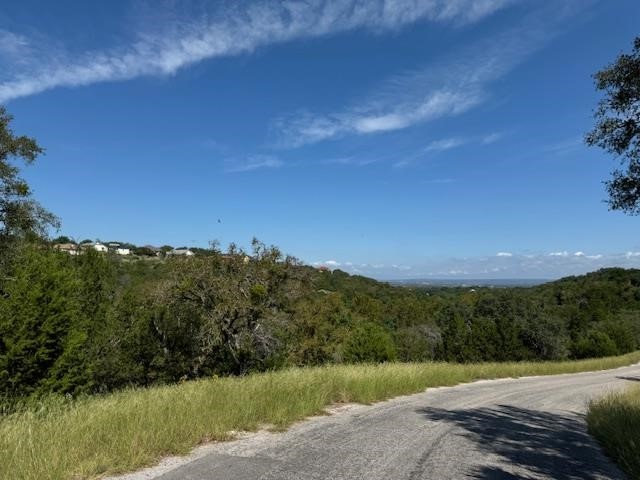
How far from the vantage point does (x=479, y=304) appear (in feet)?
286

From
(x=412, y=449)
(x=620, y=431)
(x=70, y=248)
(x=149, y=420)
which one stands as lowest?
(x=620, y=431)

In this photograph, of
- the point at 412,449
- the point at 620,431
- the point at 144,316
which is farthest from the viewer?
the point at 144,316

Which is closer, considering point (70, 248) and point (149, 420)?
point (149, 420)

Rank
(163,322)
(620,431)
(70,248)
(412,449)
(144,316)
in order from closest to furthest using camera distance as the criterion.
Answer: (412,449)
(620,431)
(163,322)
(144,316)
(70,248)

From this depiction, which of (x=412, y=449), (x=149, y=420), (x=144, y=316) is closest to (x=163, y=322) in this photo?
(x=144, y=316)

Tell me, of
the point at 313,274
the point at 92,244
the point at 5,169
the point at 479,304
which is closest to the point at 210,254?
the point at 313,274

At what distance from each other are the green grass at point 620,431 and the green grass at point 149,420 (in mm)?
3931

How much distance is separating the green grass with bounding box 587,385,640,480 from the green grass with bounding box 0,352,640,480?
3.93 m

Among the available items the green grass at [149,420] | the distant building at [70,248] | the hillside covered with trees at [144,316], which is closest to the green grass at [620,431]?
the green grass at [149,420]

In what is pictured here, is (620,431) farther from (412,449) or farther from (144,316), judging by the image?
(144,316)

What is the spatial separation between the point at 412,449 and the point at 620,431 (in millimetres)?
3276

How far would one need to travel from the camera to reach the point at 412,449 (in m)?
6.39

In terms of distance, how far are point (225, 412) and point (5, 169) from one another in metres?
13.2

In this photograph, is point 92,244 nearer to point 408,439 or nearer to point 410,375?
point 410,375
